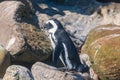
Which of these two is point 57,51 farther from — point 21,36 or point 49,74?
point 49,74

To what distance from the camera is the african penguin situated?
670 cm

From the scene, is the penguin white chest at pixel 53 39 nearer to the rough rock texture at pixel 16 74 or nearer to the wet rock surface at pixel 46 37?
the wet rock surface at pixel 46 37

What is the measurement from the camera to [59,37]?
6.76 meters

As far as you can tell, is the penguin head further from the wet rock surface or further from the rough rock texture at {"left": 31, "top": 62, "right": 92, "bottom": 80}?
the rough rock texture at {"left": 31, "top": 62, "right": 92, "bottom": 80}

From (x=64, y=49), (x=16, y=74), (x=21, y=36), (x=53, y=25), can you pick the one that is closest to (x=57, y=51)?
(x=64, y=49)

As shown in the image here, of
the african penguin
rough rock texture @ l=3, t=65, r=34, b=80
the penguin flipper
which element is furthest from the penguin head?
rough rock texture @ l=3, t=65, r=34, b=80

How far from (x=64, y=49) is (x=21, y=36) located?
65 cm

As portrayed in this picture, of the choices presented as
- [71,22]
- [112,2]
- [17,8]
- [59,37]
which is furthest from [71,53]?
[112,2]

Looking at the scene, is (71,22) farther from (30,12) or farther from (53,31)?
(53,31)

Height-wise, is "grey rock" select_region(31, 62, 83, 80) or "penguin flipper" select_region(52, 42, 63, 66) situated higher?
"grey rock" select_region(31, 62, 83, 80)

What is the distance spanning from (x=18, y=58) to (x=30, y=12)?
5.14ft

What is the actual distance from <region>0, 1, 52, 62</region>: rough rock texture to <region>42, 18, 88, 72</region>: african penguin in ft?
1.15

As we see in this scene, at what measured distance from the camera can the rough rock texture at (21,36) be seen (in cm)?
691

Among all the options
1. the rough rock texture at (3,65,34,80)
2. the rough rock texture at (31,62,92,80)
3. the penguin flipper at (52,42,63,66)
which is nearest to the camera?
the rough rock texture at (3,65,34,80)
